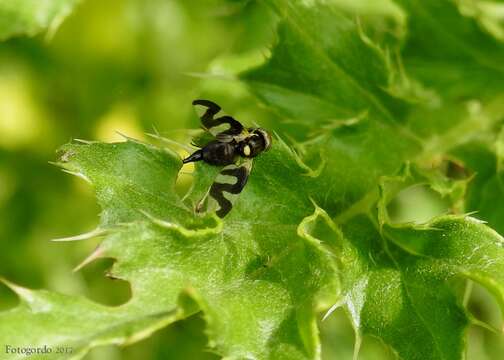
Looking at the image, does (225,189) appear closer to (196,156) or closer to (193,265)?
(196,156)

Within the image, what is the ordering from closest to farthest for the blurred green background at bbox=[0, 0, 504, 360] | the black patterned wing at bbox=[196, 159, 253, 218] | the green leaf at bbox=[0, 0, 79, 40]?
1. the black patterned wing at bbox=[196, 159, 253, 218]
2. the green leaf at bbox=[0, 0, 79, 40]
3. the blurred green background at bbox=[0, 0, 504, 360]

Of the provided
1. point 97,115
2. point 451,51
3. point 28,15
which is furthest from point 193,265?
point 97,115

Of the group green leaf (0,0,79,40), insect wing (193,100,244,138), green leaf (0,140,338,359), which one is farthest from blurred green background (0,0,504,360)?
green leaf (0,140,338,359)

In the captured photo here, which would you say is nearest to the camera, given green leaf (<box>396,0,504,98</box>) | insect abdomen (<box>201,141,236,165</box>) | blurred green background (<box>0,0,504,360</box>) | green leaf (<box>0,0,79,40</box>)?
insect abdomen (<box>201,141,236,165</box>)

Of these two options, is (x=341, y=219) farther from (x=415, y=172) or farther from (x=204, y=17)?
(x=204, y=17)

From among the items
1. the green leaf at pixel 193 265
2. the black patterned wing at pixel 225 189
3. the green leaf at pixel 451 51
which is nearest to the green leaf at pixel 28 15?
the green leaf at pixel 193 265

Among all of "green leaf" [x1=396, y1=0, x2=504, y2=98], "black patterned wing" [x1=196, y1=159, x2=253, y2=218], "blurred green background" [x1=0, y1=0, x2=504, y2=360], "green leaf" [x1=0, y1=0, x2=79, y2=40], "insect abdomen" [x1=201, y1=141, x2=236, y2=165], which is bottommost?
"blurred green background" [x1=0, y1=0, x2=504, y2=360]

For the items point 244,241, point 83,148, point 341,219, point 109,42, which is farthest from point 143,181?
point 109,42

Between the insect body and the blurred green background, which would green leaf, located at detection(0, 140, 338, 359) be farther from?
the blurred green background
